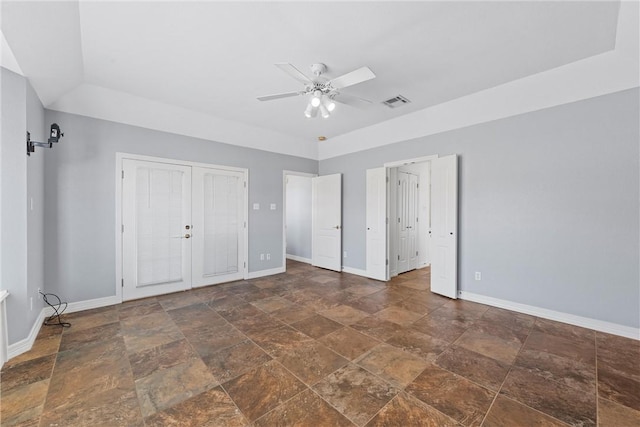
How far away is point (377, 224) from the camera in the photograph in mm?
5203

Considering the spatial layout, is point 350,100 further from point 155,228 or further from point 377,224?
point 155,228

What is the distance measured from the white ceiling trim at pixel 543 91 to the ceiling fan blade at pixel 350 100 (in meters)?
1.00

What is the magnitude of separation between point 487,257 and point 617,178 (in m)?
1.64

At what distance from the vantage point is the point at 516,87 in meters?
3.40

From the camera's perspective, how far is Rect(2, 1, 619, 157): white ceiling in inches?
85.8

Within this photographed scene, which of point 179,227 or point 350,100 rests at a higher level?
point 350,100

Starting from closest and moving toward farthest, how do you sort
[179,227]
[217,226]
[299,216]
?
[179,227], [217,226], [299,216]

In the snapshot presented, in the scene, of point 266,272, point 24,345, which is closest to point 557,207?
point 266,272

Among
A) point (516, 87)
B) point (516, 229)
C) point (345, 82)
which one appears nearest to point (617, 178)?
point (516, 229)

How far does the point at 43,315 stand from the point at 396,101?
18.4ft

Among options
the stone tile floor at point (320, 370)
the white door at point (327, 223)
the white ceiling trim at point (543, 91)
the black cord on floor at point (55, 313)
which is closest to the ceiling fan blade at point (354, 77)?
the white ceiling trim at point (543, 91)

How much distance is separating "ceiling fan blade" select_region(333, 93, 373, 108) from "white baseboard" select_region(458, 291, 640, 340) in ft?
11.1

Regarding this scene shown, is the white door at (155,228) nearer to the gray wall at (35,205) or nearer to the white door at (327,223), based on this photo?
the gray wall at (35,205)

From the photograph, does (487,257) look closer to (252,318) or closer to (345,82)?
(345,82)
